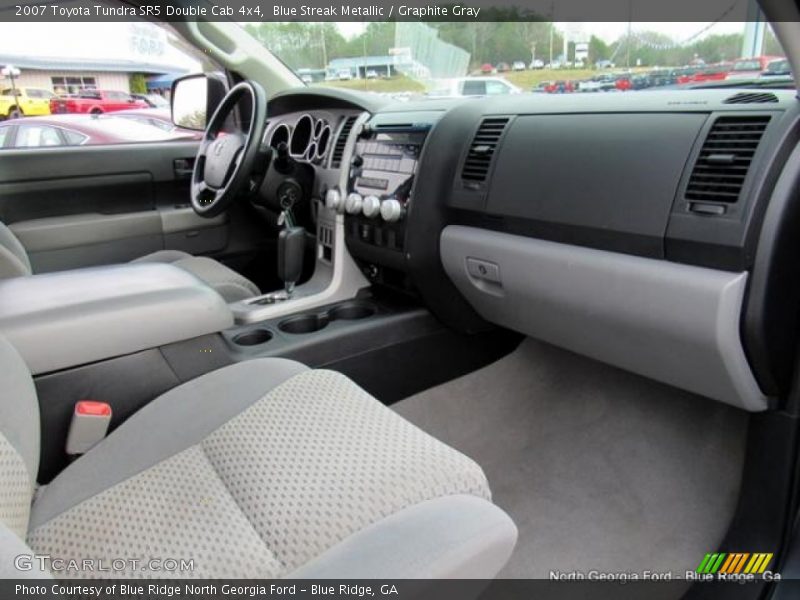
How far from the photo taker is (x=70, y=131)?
253 centimetres

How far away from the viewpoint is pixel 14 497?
874 millimetres

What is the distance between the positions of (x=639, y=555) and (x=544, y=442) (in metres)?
0.43

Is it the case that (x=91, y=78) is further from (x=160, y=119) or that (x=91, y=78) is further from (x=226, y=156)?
(x=226, y=156)

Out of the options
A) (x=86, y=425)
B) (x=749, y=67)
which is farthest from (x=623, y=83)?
(x=86, y=425)

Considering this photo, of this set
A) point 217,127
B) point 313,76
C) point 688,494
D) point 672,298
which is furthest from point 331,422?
point 313,76

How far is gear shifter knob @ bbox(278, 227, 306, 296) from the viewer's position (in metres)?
1.92

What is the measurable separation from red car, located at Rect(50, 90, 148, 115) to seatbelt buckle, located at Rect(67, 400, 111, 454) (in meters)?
1.70

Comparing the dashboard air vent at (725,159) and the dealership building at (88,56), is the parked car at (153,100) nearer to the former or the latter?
the dealership building at (88,56)

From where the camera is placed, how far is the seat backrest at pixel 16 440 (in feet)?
2.82

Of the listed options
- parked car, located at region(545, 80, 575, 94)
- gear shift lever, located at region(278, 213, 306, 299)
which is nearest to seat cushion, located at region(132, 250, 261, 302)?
gear shift lever, located at region(278, 213, 306, 299)

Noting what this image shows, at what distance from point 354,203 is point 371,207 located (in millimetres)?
100

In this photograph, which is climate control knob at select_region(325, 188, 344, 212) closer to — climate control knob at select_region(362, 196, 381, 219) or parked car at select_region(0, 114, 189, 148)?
climate control knob at select_region(362, 196, 381, 219)

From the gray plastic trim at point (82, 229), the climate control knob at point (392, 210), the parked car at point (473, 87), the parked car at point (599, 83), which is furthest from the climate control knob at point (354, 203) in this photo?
the gray plastic trim at point (82, 229)

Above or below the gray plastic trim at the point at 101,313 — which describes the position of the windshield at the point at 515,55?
above
